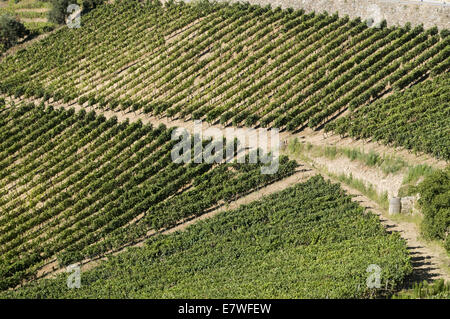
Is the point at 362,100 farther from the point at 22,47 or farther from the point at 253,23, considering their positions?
the point at 22,47

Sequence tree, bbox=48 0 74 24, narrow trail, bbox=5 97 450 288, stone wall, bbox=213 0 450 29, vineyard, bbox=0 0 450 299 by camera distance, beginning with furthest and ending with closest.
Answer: tree, bbox=48 0 74 24, stone wall, bbox=213 0 450 29, vineyard, bbox=0 0 450 299, narrow trail, bbox=5 97 450 288

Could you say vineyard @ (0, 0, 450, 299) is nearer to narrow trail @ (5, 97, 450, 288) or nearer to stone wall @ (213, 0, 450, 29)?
narrow trail @ (5, 97, 450, 288)

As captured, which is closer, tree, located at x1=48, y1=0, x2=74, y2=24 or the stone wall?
the stone wall

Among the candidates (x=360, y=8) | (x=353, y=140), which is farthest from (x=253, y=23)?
(x=353, y=140)

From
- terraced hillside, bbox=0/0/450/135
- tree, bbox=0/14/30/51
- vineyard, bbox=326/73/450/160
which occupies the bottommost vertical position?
vineyard, bbox=326/73/450/160

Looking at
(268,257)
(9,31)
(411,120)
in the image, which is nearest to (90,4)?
(9,31)

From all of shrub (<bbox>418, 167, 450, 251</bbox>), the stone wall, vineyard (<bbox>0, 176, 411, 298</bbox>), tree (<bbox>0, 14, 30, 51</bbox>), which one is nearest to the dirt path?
shrub (<bbox>418, 167, 450, 251</bbox>)
